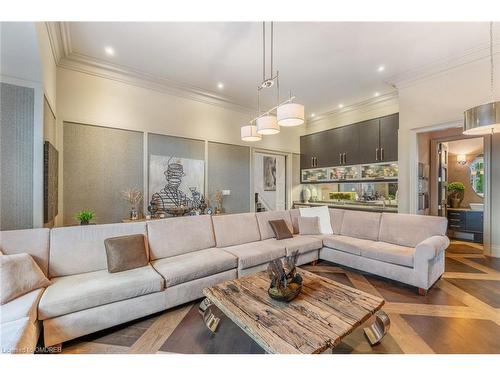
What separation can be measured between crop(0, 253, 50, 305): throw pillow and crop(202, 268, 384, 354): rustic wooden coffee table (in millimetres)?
1385

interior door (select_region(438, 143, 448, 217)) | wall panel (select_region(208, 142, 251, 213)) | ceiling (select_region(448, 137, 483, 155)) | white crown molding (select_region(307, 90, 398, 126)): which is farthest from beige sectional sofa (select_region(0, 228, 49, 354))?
ceiling (select_region(448, 137, 483, 155))

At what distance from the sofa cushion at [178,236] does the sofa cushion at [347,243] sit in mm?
1820

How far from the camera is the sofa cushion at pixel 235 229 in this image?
305 centimetres

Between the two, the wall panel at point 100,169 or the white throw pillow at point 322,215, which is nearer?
the wall panel at point 100,169

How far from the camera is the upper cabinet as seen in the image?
450 cm

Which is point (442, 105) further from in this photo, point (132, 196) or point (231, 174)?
point (132, 196)

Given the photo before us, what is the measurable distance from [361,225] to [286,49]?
2951 mm

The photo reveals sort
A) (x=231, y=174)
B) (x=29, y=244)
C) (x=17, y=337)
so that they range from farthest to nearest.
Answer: (x=231, y=174)
(x=29, y=244)
(x=17, y=337)

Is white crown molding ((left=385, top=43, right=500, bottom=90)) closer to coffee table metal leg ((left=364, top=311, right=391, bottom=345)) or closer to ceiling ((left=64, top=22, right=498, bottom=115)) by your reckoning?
ceiling ((left=64, top=22, right=498, bottom=115))

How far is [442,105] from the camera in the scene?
3676 mm

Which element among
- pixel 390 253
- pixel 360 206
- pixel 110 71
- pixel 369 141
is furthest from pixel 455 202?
pixel 110 71

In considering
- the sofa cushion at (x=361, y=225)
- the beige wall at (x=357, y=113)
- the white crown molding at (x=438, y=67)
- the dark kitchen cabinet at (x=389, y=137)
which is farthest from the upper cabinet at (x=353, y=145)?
the sofa cushion at (x=361, y=225)

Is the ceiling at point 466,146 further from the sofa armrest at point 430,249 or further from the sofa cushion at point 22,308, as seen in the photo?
the sofa cushion at point 22,308
